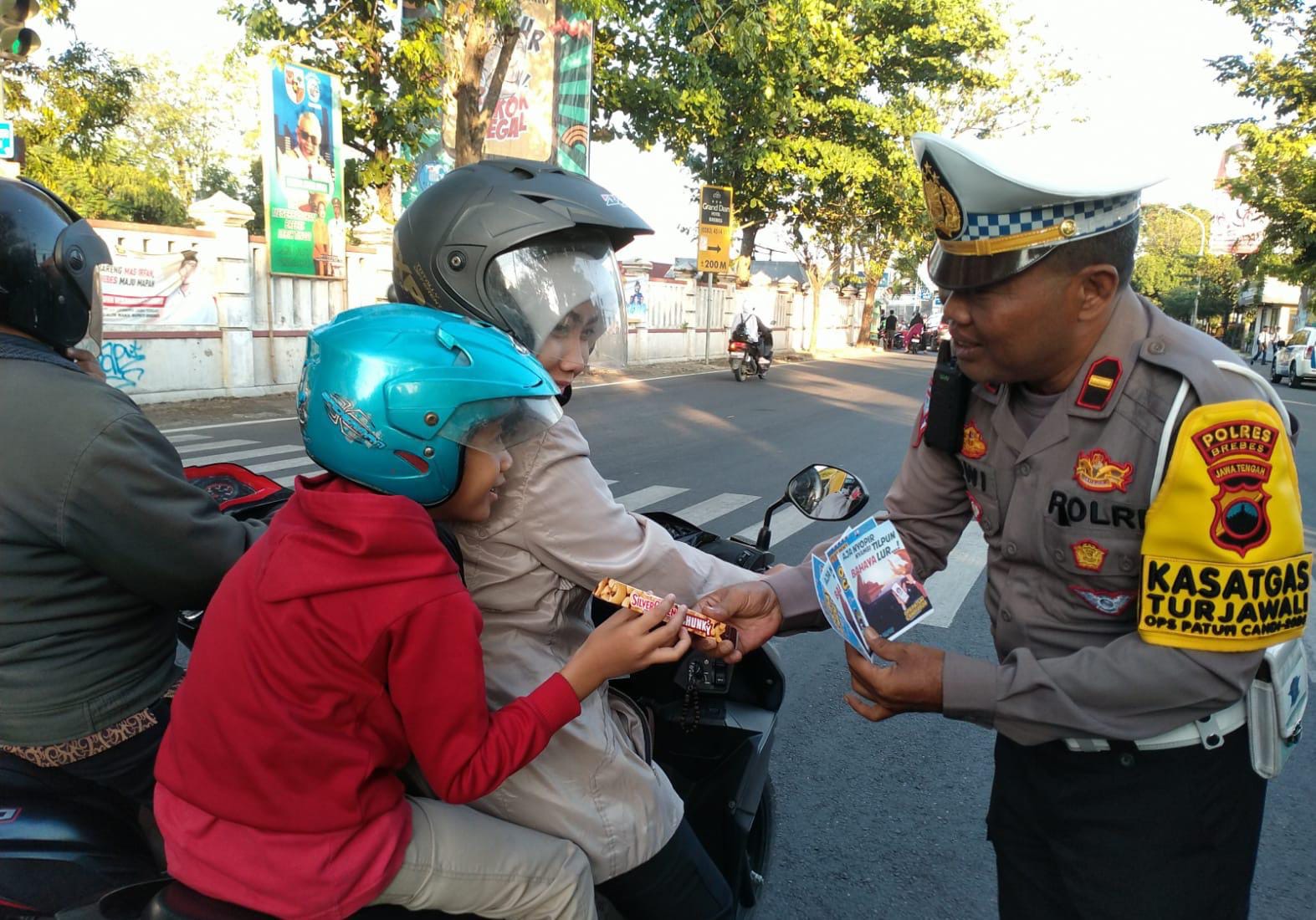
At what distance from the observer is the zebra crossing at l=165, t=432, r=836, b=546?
22.2ft

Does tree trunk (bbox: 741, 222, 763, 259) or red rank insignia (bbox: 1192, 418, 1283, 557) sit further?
tree trunk (bbox: 741, 222, 763, 259)

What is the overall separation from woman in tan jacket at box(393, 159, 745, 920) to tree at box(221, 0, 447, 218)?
1059 cm

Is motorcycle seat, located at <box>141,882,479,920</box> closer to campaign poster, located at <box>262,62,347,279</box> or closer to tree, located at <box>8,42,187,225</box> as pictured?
campaign poster, located at <box>262,62,347,279</box>

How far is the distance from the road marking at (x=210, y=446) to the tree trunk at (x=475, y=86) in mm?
4464

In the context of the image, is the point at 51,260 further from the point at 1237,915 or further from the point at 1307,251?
the point at 1307,251

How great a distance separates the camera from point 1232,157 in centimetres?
2261

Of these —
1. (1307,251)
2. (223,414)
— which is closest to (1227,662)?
(223,414)

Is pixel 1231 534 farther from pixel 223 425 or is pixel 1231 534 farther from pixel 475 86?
pixel 475 86

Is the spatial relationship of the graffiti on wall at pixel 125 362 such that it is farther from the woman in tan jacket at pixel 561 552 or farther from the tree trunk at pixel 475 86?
the woman in tan jacket at pixel 561 552

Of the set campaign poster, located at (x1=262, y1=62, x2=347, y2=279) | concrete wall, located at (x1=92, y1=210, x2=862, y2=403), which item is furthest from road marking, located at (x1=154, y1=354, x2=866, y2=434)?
campaign poster, located at (x1=262, y1=62, x2=347, y2=279)

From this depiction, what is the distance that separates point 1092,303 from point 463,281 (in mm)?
1165

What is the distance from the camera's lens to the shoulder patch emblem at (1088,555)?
54.7 inches

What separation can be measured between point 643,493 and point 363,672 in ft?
21.1

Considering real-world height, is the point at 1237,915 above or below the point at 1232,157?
below
